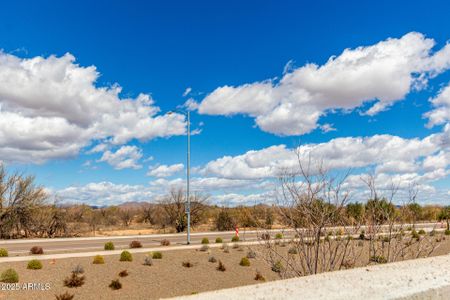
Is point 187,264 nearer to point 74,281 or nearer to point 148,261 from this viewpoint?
point 148,261

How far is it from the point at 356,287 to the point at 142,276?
564 inches

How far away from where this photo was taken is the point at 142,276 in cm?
1709

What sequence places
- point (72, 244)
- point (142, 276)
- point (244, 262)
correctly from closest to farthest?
point (142, 276)
point (244, 262)
point (72, 244)

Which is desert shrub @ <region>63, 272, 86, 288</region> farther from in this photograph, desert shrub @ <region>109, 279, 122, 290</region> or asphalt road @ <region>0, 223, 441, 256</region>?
asphalt road @ <region>0, 223, 441, 256</region>

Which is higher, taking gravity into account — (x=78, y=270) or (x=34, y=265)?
(x=34, y=265)

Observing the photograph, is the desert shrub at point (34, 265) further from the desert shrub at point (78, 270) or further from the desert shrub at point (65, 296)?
the desert shrub at point (65, 296)

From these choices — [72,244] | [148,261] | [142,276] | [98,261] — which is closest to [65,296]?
[142,276]

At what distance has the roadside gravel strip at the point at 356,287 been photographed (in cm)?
384

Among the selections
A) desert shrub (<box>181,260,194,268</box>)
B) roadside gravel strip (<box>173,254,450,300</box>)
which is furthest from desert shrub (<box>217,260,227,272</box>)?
roadside gravel strip (<box>173,254,450,300</box>)

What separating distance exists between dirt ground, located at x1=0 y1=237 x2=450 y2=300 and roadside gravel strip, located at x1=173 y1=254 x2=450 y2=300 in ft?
35.5

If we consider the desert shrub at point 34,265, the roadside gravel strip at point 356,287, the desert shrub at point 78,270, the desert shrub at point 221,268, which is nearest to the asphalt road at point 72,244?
the desert shrub at point 221,268

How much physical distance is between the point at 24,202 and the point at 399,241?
108 ft

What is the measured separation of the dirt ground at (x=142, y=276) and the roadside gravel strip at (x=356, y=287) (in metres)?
10.8

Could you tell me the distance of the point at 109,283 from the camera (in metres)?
15.6
